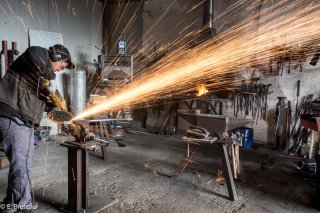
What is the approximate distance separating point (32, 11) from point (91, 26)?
2115mm

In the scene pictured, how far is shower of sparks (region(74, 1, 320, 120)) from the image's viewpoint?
5.69 m

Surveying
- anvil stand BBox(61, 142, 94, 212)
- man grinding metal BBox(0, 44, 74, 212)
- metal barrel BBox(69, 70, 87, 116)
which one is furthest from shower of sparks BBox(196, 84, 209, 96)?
man grinding metal BBox(0, 44, 74, 212)

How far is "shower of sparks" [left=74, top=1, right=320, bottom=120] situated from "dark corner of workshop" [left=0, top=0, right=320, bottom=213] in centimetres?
3

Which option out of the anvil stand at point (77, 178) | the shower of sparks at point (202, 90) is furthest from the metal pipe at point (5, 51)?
the shower of sparks at point (202, 90)

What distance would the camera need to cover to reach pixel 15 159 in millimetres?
2795

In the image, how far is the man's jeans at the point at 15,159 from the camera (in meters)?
2.79

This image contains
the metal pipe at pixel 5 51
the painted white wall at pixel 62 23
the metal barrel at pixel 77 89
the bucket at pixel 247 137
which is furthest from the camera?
the metal barrel at pixel 77 89

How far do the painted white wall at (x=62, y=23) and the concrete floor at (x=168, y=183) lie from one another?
2.65m

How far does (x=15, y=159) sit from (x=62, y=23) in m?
5.35

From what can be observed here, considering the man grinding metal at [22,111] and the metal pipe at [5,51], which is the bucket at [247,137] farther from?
the metal pipe at [5,51]

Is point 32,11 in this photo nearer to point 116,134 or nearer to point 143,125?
point 116,134

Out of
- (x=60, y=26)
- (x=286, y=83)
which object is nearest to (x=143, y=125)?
(x=60, y=26)

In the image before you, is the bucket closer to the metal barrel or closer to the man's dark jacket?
the metal barrel

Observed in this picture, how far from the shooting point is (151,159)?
5207 millimetres
